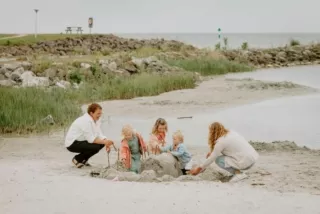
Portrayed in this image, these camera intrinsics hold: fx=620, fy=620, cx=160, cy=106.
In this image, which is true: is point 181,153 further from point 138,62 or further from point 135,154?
point 138,62

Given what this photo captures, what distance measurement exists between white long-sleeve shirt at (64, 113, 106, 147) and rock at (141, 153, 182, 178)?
1.05m

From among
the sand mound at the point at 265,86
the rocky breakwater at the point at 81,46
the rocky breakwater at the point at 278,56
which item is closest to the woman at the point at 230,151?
the sand mound at the point at 265,86

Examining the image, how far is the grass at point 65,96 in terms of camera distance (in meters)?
16.4

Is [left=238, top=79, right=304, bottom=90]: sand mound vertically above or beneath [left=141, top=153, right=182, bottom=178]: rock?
beneath

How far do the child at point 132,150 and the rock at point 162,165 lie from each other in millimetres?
146

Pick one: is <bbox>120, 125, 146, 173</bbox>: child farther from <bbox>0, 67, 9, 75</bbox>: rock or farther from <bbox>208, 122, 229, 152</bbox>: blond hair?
<bbox>0, 67, 9, 75</bbox>: rock

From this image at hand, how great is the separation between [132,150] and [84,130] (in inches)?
40.1

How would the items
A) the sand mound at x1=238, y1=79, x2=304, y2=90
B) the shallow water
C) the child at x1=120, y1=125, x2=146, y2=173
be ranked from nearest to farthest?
the child at x1=120, y1=125, x2=146, y2=173
the shallow water
the sand mound at x1=238, y1=79, x2=304, y2=90

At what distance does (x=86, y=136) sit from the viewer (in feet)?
37.2

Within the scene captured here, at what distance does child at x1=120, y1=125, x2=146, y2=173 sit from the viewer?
1084 centimetres

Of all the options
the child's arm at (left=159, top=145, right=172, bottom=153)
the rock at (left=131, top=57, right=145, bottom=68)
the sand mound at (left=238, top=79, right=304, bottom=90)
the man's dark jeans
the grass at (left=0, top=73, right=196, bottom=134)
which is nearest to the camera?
the child's arm at (left=159, top=145, right=172, bottom=153)

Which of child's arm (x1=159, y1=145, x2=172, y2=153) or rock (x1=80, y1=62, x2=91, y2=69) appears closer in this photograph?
child's arm (x1=159, y1=145, x2=172, y2=153)

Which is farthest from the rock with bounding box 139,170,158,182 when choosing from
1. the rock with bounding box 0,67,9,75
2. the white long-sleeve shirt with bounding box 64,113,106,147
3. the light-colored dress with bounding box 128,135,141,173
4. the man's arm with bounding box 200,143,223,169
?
the rock with bounding box 0,67,9,75

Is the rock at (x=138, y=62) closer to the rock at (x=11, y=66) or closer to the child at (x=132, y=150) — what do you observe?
the rock at (x=11, y=66)
